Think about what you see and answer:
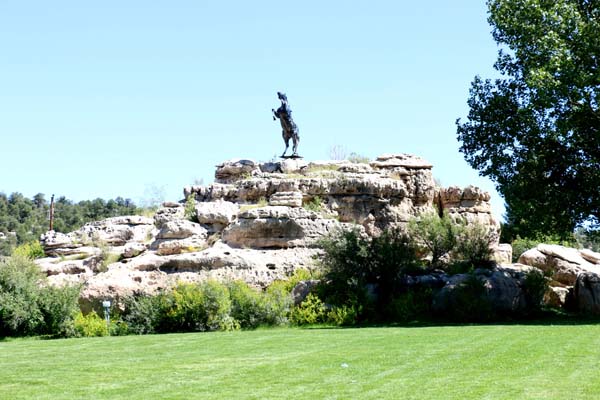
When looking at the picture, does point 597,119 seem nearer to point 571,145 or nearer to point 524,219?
point 571,145

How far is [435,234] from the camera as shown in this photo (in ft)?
108

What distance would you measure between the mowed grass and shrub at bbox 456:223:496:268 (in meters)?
8.93

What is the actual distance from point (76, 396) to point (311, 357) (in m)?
5.79

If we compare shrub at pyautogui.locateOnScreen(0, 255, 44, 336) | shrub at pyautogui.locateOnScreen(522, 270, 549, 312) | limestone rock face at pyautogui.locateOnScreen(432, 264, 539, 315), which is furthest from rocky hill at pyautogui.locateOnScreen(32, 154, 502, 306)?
shrub at pyautogui.locateOnScreen(522, 270, 549, 312)

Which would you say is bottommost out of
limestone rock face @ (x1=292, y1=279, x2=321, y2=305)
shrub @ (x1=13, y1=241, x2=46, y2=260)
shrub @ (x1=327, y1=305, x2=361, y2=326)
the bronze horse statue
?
shrub @ (x1=327, y1=305, x2=361, y2=326)

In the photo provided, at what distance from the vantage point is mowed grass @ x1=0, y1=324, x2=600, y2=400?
496 inches

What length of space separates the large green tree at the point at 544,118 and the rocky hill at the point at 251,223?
4.95 metres

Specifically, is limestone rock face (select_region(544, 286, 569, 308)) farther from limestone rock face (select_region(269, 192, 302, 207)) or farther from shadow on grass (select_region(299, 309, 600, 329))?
limestone rock face (select_region(269, 192, 302, 207))

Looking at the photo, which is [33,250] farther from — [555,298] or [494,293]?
[555,298]

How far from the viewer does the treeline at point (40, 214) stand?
6866 centimetres

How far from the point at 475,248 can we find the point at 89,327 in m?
14.9

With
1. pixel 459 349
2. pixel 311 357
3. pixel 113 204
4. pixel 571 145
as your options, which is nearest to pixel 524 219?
pixel 571 145

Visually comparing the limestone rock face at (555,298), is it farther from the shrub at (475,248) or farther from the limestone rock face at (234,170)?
the limestone rock face at (234,170)

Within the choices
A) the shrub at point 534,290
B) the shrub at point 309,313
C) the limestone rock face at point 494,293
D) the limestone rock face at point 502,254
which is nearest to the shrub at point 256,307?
the shrub at point 309,313
